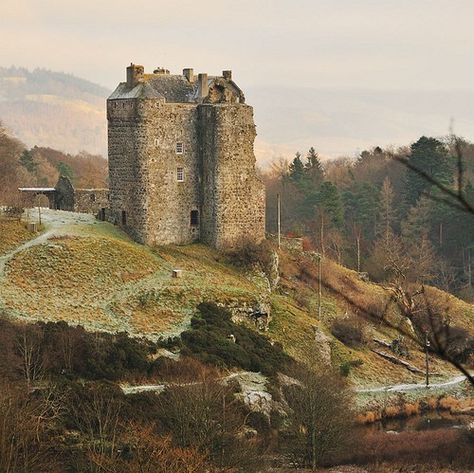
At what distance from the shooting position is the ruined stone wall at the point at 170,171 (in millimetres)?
44781

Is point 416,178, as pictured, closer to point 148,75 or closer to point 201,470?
point 148,75

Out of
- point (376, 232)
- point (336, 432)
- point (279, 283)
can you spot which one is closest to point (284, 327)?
point (279, 283)

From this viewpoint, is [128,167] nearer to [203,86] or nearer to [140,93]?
[140,93]

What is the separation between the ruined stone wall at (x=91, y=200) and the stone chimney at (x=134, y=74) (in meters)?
8.97

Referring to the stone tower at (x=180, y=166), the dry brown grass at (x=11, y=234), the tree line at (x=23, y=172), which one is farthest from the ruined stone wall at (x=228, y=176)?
the tree line at (x=23, y=172)

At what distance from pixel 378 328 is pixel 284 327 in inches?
300

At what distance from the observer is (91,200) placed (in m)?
53.2

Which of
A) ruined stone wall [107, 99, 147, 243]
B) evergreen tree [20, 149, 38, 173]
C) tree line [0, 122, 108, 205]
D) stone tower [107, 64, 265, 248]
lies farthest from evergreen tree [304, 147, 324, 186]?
ruined stone wall [107, 99, 147, 243]

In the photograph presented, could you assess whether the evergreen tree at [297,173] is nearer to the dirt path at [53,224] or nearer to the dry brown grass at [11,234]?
the dirt path at [53,224]

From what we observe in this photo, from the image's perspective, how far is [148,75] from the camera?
153 ft

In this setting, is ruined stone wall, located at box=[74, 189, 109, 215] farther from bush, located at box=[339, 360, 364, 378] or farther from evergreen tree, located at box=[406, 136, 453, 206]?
evergreen tree, located at box=[406, 136, 453, 206]

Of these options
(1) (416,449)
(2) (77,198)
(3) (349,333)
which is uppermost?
(2) (77,198)

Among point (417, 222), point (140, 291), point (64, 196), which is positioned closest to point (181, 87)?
point (64, 196)

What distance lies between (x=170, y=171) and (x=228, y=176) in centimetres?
281
